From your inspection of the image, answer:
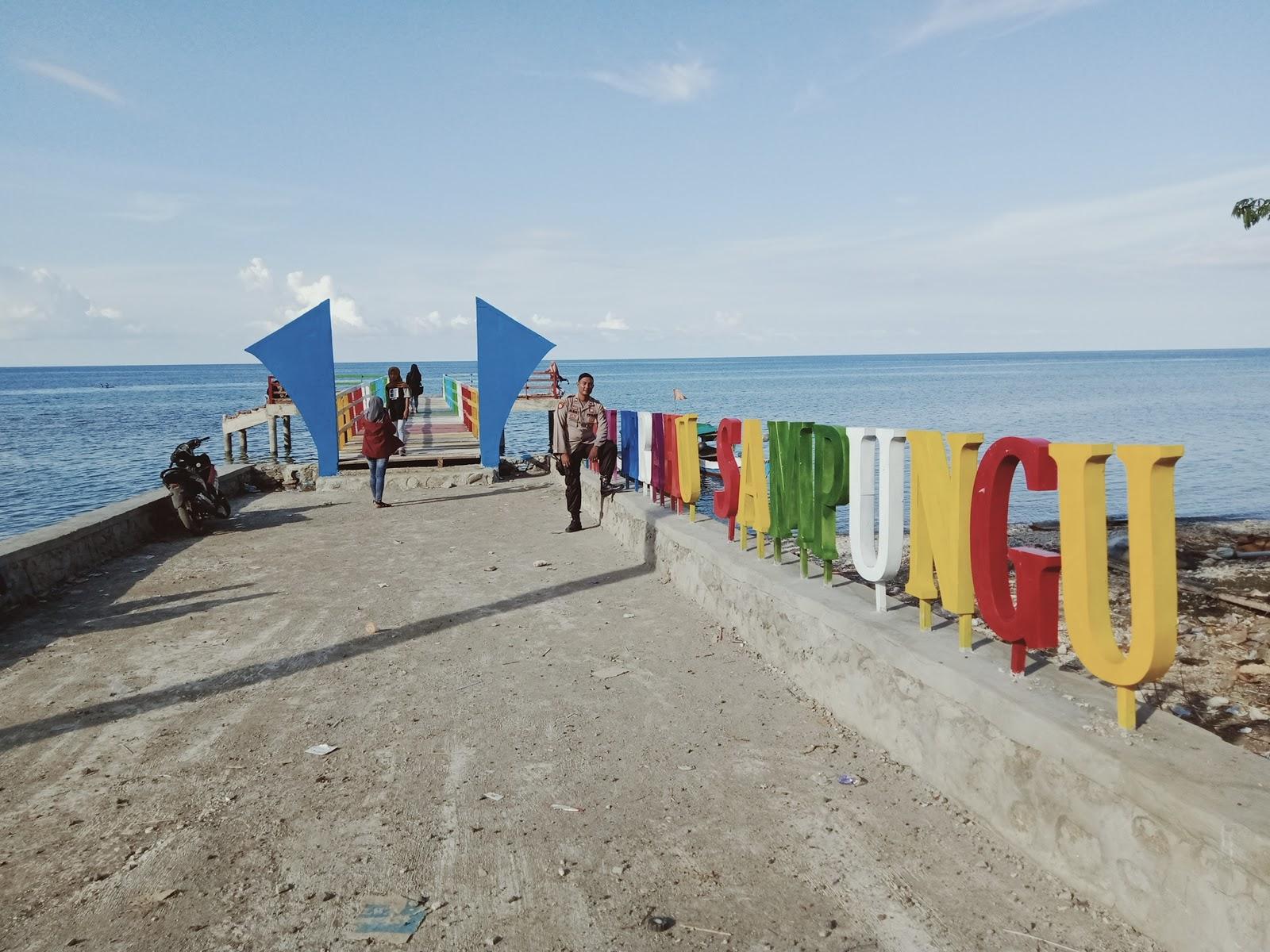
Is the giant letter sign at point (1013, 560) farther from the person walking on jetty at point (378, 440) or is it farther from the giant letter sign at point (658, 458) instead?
the person walking on jetty at point (378, 440)

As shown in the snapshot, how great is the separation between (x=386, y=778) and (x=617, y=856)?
1.37 metres

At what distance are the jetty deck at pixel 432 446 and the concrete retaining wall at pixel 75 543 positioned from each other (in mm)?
5432

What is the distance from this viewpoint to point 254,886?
10.8ft

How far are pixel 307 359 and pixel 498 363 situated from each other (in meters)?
3.42

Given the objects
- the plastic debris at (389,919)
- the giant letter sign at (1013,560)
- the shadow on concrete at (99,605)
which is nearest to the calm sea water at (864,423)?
the shadow on concrete at (99,605)

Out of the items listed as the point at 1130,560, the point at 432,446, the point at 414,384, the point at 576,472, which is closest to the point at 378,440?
the point at 576,472

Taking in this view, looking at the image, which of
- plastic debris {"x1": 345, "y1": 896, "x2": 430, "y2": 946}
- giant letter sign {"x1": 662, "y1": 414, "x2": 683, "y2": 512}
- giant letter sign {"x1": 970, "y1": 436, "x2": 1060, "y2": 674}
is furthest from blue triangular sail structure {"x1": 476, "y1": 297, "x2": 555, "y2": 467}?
plastic debris {"x1": 345, "y1": 896, "x2": 430, "y2": 946}

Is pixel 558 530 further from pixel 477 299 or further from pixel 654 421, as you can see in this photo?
pixel 477 299

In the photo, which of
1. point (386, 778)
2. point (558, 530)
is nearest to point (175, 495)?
point (558, 530)

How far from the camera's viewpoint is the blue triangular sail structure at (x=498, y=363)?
54.0 ft

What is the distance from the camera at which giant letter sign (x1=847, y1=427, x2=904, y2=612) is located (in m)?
4.65

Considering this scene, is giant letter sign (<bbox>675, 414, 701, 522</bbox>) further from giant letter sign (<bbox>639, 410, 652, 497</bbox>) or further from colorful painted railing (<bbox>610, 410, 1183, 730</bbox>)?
colorful painted railing (<bbox>610, 410, 1183, 730</bbox>)

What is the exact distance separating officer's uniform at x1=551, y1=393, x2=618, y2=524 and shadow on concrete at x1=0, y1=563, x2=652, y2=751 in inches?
118

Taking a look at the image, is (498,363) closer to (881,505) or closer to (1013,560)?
(881,505)
